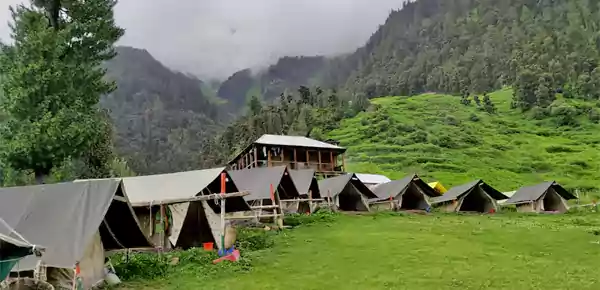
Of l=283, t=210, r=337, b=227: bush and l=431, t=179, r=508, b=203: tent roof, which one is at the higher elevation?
l=431, t=179, r=508, b=203: tent roof

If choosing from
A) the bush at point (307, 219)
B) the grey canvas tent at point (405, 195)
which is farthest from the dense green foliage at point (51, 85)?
the grey canvas tent at point (405, 195)

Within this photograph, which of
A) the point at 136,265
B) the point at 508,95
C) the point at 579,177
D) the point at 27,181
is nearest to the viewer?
the point at 136,265

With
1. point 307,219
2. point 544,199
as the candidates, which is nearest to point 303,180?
point 307,219

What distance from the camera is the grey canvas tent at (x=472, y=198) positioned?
1764 inches


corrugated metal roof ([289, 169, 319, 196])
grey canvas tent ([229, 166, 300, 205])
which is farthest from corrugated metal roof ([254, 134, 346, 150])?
grey canvas tent ([229, 166, 300, 205])

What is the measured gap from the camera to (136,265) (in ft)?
63.5

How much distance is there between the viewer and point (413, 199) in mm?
46812

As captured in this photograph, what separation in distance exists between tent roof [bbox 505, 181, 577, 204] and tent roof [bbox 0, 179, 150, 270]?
3454 centimetres

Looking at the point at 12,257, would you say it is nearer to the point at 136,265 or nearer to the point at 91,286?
the point at 91,286

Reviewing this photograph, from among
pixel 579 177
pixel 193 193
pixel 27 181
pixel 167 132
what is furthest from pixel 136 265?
pixel 167 132

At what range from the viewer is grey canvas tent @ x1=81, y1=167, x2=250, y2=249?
24.3m

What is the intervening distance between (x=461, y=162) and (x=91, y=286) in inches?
2844

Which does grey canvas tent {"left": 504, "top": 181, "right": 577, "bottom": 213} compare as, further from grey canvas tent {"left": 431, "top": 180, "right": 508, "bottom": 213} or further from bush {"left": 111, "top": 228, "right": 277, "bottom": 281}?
bush {"left": 111, "top": 228, "right": 277, "bottom": 281}

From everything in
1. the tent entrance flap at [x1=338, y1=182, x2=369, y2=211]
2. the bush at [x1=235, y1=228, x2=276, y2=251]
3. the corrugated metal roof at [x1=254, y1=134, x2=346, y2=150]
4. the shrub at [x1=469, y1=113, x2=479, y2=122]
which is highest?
the shrub at [x1=469, y1=113, x2=479, y2=122]
